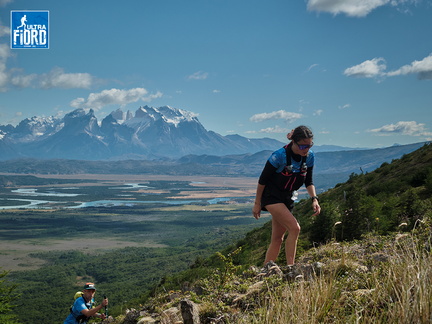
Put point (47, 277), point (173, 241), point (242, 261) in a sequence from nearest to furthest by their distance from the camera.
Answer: point (242, 261), point (47, 277), point (173, 241)

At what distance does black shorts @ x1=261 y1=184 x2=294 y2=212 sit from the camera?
5.77 meters

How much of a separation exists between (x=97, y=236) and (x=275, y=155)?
203m

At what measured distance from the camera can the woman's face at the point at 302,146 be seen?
5527 millimetres

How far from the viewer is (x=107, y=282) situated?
109688 mm

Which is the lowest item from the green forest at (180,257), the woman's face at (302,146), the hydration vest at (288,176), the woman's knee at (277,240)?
the green forest at (180,257)

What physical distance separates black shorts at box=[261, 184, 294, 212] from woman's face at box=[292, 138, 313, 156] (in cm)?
75

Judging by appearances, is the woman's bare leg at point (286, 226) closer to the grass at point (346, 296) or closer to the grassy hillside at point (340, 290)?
the grassy hillside at point (340, 290)

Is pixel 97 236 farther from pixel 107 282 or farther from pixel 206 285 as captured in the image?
pixel 206 285

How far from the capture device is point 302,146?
5.56 m

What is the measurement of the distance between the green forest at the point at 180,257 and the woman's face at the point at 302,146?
319cm

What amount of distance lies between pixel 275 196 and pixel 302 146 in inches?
39.0

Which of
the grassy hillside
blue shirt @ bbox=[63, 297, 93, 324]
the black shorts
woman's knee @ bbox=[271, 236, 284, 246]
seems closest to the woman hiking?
the black shorts

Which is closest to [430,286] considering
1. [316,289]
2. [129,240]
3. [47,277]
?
[316,289]

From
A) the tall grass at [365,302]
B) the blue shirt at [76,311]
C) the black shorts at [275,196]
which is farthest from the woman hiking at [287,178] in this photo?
the blue shirt at [76,311]
